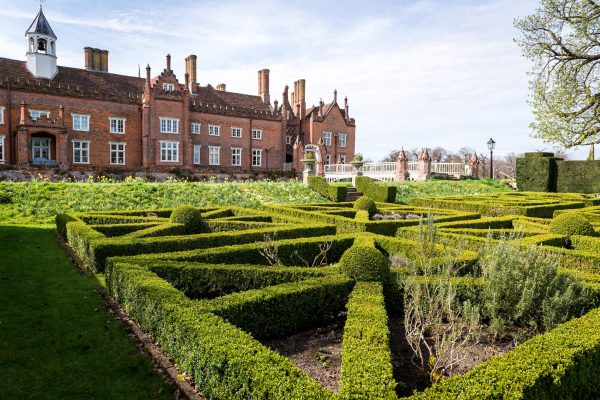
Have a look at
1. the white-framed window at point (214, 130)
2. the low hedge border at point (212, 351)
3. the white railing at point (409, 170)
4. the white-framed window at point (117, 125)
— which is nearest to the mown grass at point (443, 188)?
the white railing at point (409, 170)

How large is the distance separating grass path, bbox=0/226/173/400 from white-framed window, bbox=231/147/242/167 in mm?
→ 33442

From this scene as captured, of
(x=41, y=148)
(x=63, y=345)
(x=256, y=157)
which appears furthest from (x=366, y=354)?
(x=256, y=157)

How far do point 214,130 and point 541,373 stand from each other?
38.4 meters

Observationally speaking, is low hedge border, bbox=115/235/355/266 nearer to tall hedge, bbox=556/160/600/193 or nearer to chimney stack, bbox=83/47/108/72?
tall hedge, bbox=556/160/600/193

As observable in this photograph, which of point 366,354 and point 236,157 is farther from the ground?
point 236,157

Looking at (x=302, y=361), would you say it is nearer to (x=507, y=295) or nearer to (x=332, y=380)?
(x=332, y=380)

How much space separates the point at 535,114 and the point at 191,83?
30550 mm

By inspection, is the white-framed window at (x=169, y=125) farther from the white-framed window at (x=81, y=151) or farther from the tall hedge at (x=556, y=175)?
the tall hedge at (x=556, y=175)

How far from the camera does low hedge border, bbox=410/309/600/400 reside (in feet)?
10.2

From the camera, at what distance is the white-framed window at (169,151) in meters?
35.4

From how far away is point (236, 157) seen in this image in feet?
137

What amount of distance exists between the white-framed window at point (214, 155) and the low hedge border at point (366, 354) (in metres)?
35.9

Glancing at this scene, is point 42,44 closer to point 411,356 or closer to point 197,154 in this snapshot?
point 197,154

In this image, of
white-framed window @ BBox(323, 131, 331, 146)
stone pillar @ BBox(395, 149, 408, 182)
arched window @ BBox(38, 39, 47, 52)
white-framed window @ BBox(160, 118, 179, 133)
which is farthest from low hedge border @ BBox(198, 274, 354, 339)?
white-framed window @ BBox(323, 131, 331, 146)
